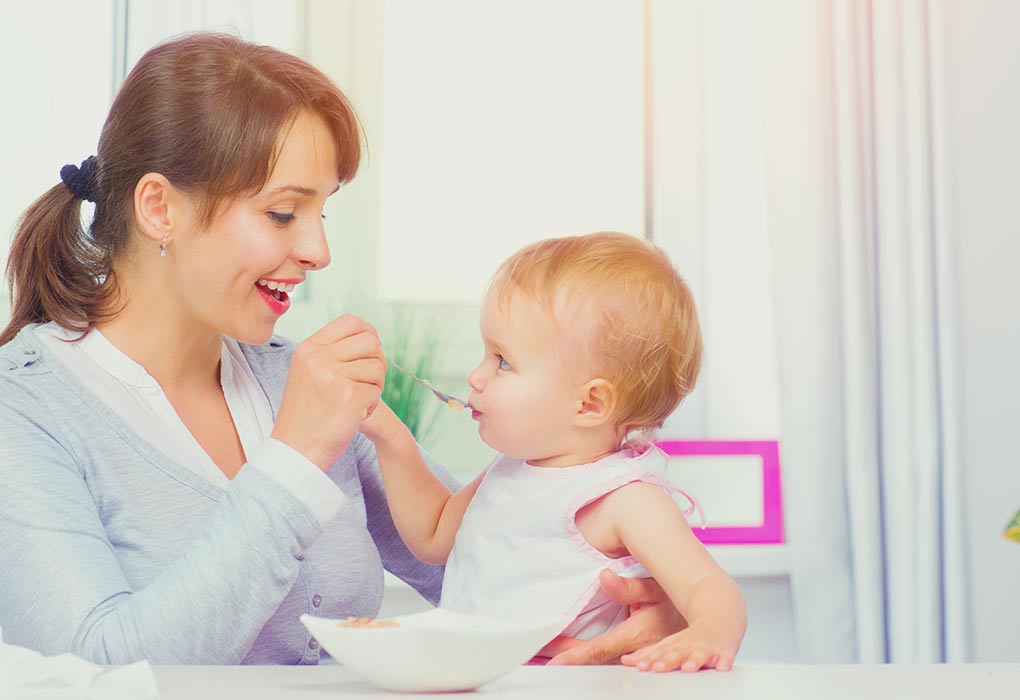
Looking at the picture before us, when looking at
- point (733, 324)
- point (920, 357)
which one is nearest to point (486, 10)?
point (733, 324)

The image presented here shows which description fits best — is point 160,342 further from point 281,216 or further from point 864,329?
point 864,329

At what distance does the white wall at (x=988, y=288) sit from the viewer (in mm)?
2203

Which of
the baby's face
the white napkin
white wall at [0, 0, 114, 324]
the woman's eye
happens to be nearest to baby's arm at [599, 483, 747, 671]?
the baby's face

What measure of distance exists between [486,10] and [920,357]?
47.0 inches

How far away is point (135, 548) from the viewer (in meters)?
1.23

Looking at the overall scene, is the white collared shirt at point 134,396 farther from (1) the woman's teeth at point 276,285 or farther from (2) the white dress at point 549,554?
(2) the white dress at point 549,554

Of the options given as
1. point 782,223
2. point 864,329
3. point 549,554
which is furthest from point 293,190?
point 864,329

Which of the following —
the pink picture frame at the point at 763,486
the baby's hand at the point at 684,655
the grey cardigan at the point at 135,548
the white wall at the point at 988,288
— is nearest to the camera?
the baby's hand at the point at 684,655

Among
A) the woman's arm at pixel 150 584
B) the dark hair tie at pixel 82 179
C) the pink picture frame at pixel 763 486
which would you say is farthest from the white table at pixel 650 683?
the pink picture frame at pixel 763 486

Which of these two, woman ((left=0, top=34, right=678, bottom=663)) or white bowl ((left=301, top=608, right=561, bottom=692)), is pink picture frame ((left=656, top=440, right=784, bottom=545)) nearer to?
woman ((left=0, top=34, right=678, bottom=663))

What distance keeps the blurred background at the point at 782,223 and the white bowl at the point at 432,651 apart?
1440 millimetres

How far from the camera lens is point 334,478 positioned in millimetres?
1466

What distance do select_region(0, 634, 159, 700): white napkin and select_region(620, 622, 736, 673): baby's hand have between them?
1.26 ft

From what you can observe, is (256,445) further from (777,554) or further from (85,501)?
(777,554)
